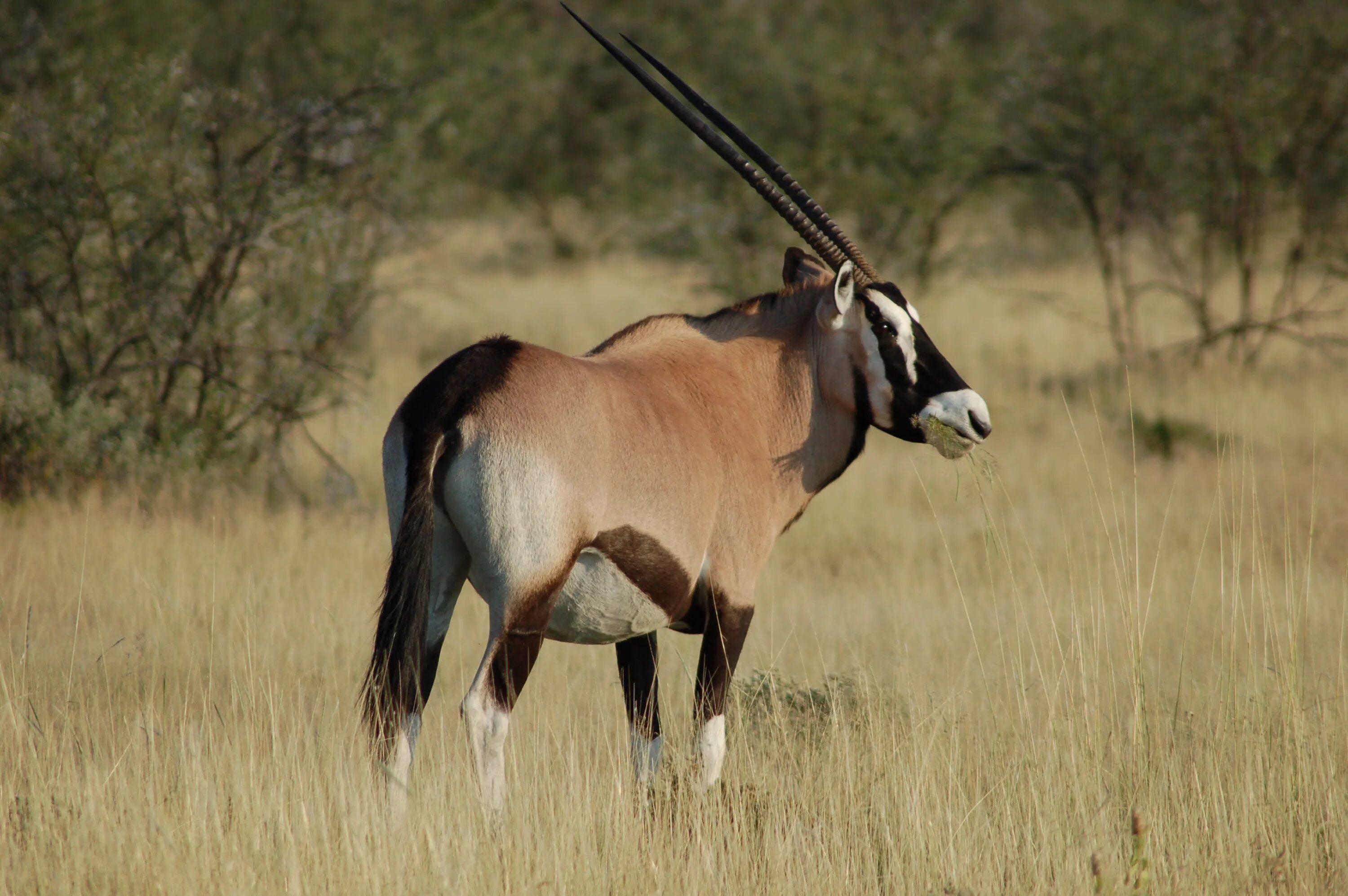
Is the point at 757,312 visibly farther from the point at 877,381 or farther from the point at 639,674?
the point at 639,674

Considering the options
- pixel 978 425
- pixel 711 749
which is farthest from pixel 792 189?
pixel 711 749

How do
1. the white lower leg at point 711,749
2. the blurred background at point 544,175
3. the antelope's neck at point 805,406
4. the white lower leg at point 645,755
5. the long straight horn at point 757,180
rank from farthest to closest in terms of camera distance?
the blurred background at point 544,175 < the antelope's neck at point 805,406 < the long straight horn at point 757,180 < the white lower leg at point 645,755 < the white lower leg at point 711,749

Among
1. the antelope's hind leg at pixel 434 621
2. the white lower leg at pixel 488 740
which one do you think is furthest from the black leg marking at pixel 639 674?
the white lower leg at pixel 488 740

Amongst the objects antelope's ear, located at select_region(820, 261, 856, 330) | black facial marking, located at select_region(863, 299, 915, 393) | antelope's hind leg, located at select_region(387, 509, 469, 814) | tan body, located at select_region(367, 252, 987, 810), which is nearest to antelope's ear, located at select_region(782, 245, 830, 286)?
tan body, located at select_region(367, 252, 987, 810)

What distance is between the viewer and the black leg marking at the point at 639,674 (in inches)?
166

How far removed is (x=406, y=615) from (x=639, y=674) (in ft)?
4.00

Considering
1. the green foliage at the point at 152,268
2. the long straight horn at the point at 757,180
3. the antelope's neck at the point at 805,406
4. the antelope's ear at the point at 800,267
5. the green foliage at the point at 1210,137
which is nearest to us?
the long straight horn at the point at 757,180

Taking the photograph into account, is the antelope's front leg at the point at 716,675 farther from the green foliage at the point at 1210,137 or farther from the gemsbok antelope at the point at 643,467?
the green foliage at the point at 1210,137

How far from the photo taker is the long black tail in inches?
126

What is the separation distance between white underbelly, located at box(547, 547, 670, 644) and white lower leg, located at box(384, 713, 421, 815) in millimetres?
461

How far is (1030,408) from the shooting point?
11.7 metres

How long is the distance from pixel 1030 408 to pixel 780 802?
860cm

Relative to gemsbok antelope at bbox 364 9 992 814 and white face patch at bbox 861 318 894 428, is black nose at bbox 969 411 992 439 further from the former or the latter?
white face patch at bbox 861 318 894 428

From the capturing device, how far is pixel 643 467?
3.56m
